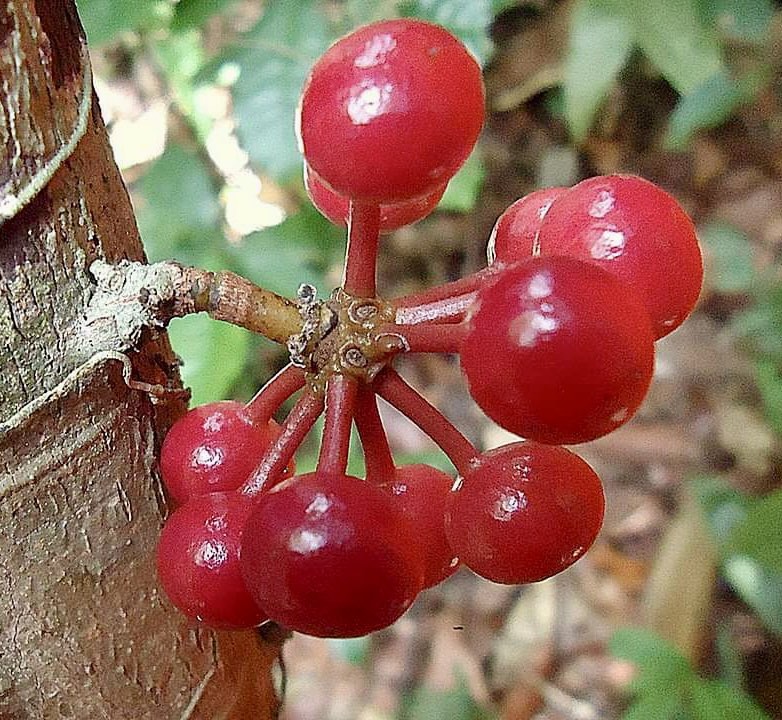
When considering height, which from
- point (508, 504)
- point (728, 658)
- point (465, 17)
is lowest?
point (728, 658)

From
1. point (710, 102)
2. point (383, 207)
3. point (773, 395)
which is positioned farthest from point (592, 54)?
point (383, 207)

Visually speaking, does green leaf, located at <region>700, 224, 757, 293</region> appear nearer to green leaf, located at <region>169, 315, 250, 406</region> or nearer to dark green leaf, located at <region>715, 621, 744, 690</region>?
dark green leaf, located at <region>715, 621, 744, 690</region>

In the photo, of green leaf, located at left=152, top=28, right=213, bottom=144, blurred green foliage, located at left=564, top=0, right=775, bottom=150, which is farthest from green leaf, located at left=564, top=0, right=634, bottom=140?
green leaf, located at left=152, top=28, right=213, bottom=144

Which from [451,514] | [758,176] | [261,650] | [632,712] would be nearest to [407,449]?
[632,712]

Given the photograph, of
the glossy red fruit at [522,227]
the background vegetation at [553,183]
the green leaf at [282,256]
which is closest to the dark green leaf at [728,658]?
the background vegetation at [553,183]

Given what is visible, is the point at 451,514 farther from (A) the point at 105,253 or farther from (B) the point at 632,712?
(B) the point at 632,712

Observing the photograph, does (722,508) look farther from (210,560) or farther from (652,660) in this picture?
(210,560)
